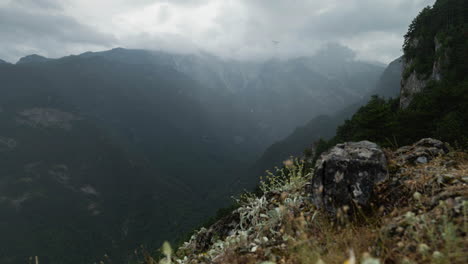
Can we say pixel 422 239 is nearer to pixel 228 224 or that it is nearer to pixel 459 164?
pixel 459 164

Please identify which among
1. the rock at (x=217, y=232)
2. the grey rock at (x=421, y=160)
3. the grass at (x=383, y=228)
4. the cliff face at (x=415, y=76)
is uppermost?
the cliff face at (x=415, y=76)

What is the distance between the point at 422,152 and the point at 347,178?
8.41 ft

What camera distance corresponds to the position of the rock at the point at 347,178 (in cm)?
432

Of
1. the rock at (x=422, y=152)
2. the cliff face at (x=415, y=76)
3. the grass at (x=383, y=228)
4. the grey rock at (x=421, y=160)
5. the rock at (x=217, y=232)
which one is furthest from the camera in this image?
the cliff face at (x=415, y=76)

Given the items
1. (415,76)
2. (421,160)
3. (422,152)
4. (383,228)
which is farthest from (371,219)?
(415,76)

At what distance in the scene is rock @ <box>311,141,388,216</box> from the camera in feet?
14.2

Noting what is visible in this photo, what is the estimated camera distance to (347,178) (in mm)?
4496

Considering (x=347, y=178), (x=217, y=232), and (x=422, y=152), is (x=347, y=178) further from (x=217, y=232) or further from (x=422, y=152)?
(x=217, y=232)

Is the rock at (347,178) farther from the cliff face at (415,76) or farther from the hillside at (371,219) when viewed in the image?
the cliff face at (415,76)

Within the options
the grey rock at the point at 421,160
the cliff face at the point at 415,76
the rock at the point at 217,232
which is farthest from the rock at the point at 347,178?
the cliff face at the point at 415,76

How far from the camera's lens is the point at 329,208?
4.37m

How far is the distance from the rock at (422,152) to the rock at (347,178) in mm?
1027

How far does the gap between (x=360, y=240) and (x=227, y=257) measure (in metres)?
2.10

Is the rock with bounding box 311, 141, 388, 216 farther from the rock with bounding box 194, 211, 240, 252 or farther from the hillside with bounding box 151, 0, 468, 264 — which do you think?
the rock with bounding box 194, 211, 240, 252
